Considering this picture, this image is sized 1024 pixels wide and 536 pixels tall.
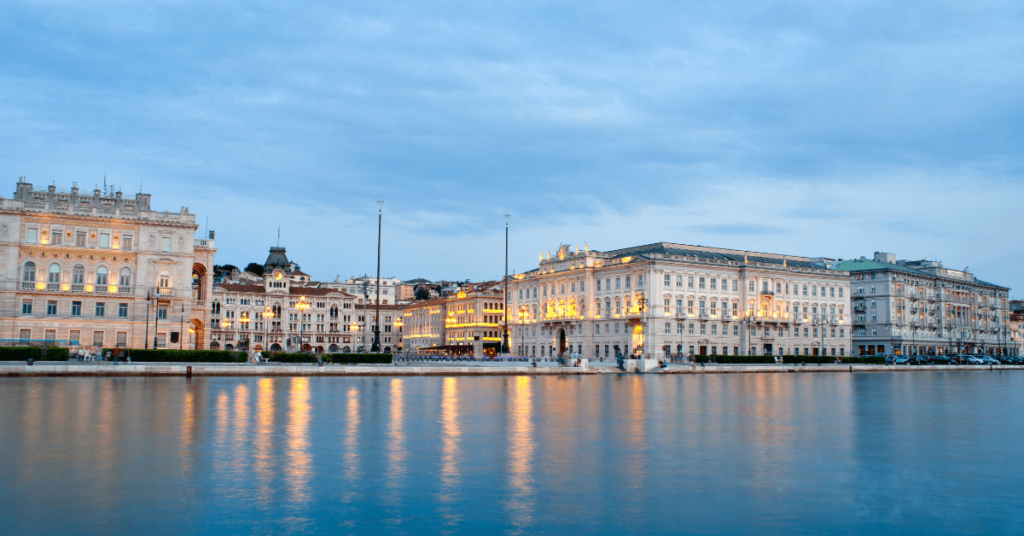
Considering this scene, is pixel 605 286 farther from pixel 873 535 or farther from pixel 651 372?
pixel 873 535

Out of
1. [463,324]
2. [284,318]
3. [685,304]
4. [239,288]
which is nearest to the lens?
[685,304]

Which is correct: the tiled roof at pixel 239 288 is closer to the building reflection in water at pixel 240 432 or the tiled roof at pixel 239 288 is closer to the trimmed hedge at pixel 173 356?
the trimmed hedge at pixel 173 356

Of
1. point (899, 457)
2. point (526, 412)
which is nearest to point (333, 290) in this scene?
point (526, 412)

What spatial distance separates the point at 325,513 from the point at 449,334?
129 metres

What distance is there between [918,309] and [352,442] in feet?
407

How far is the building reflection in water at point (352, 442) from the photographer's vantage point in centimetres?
1423

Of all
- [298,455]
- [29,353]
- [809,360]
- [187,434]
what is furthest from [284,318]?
[298,455]

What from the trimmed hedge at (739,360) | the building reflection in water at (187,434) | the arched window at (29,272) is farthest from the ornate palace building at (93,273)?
the trimmed hedge at (739,360)

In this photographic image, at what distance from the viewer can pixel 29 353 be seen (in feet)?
173

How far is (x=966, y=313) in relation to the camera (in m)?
133

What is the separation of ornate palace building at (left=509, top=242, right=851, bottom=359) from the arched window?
2410 inches

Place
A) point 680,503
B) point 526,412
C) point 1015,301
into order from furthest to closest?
point 1015,301
point 526,412
point 680,503

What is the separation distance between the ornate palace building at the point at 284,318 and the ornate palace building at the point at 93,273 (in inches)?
2081

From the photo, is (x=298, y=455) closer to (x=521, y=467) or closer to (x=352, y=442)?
(x=352, y=442)
